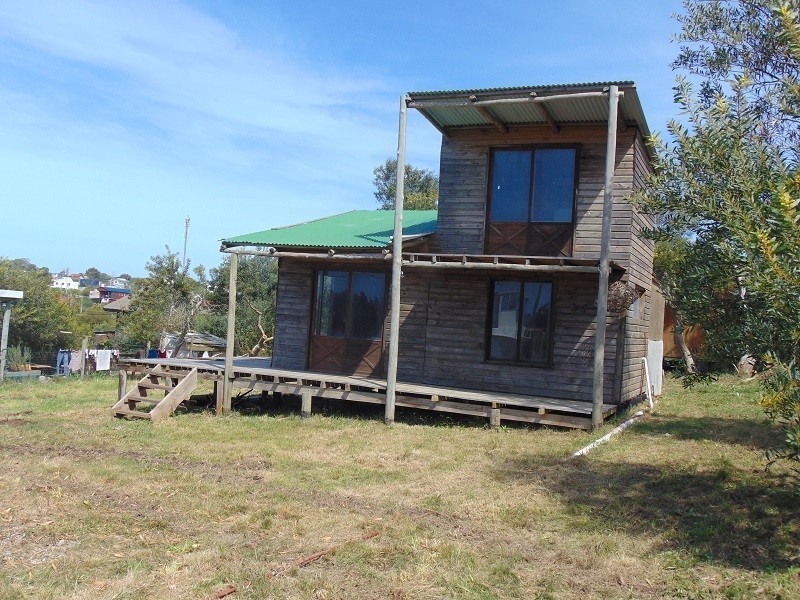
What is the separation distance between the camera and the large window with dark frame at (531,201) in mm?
13289

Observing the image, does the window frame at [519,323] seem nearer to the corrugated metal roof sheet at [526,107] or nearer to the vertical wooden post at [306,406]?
the corrugated metal roof sheet at [526,107]

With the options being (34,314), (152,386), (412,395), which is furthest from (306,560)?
(34,314)

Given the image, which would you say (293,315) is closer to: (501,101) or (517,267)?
(517,267)

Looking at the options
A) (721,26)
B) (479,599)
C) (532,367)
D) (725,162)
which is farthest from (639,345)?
(479,599)

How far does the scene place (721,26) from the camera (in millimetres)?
9688

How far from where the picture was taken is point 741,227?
531cm

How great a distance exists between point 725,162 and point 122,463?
7866mm

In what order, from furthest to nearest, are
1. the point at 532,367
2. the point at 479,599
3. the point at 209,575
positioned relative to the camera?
1. the point at 532,367
2. the point at 209,575
3. the point at 479,599

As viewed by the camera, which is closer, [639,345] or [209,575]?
[209,575]

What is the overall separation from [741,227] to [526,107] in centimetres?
787

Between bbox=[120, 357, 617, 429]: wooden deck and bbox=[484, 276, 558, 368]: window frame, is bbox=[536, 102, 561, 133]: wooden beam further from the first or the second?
bbox=[120, 357, 617, 429]: wooden deck

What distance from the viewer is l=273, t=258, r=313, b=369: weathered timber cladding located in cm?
1541

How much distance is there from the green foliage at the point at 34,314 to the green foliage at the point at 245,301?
26.8 feet

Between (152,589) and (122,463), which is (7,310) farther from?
(152,589)
